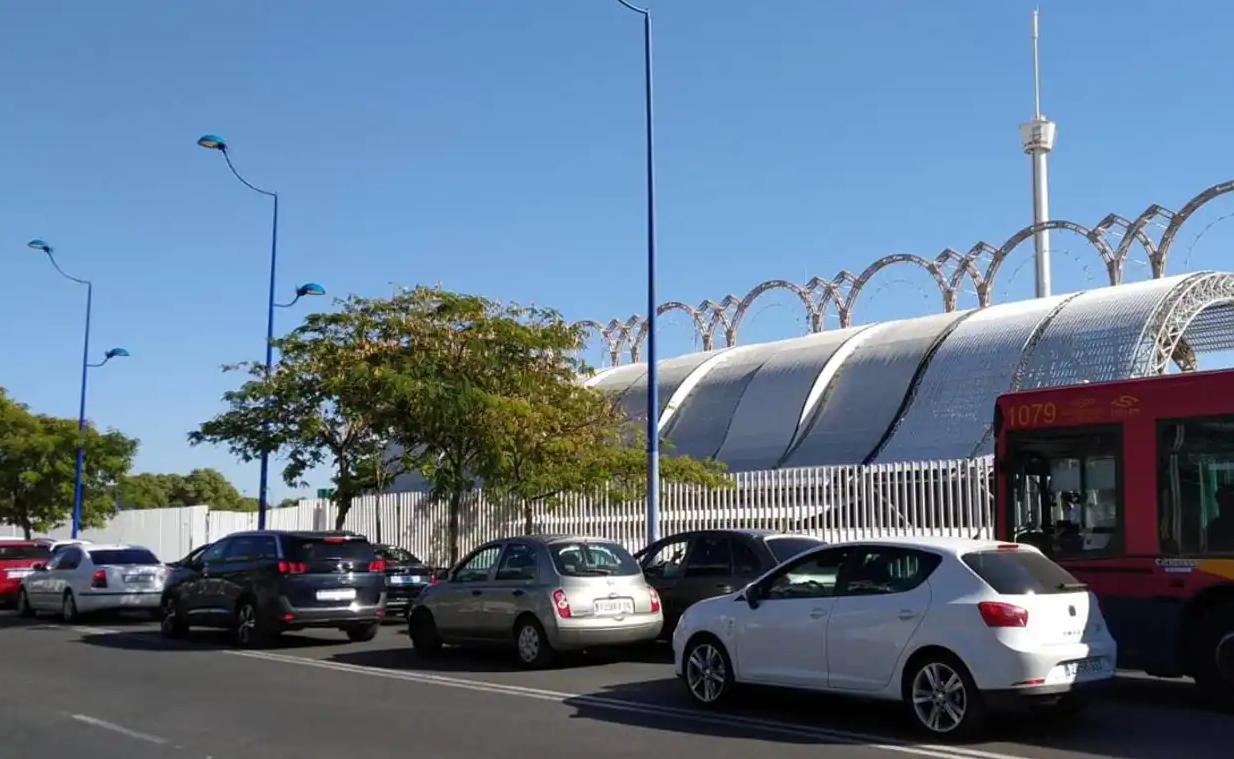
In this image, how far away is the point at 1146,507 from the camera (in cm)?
1159

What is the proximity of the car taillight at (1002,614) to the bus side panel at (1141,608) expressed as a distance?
9.18 ft

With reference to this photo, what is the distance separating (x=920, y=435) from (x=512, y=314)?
78.1 feet

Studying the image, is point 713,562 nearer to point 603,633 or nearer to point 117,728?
point 603,633

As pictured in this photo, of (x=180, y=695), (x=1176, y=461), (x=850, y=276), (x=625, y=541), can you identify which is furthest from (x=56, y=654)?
(x=850, y=276)

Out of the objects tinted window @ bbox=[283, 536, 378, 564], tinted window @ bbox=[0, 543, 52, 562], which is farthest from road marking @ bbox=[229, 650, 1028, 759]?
tinted window @ bbox=[0, 543, 52, 562]

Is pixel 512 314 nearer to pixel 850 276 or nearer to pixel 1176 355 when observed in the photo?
pixel 850 276

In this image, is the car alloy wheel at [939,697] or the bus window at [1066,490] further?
the bus window at [1066,490]

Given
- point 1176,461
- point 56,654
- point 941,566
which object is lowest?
point 56,654

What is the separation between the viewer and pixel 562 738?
32.6 ft

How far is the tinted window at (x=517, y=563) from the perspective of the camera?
48.3 ft

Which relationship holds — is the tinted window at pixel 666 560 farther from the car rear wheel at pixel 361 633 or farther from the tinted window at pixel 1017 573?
the tinted window at pixel 1017 573

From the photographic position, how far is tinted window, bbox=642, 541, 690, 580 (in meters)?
16.5

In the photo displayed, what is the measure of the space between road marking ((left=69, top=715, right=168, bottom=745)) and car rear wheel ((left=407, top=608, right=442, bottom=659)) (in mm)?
5265

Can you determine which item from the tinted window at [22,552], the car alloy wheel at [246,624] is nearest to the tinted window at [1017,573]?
the car alloy wheel at [246,624]
